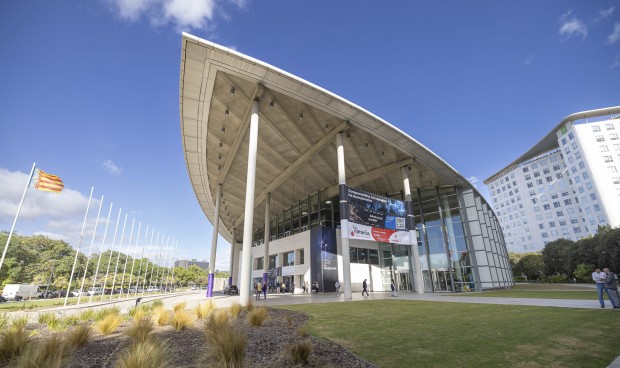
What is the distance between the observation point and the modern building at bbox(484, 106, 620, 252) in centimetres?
6750

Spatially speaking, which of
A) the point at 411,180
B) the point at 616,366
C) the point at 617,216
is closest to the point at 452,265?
the point at 411,180

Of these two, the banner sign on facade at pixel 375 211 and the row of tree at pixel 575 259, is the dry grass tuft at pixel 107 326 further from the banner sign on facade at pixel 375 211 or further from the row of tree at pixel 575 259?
the row of tree at pixel 575 259

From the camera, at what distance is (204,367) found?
14.1 ft

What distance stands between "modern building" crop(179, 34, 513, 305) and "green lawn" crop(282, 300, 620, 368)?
1170 cm

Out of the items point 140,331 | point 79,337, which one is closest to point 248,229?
point 140,331

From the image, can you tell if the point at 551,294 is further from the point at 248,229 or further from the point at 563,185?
the point at 563,185

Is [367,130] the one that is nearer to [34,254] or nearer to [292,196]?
[292,196]

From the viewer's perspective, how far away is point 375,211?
24.3 m

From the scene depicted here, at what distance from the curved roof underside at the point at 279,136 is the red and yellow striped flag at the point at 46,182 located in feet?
29.5

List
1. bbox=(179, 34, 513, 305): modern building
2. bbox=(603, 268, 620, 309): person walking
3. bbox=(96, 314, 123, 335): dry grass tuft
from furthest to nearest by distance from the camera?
1. bbox=(179, 34, 513, 305): modern building
2. bbox=(603, 268, 620, 309): person walking
3. bbox=(96, 314, 123, 335): dry grass tuft

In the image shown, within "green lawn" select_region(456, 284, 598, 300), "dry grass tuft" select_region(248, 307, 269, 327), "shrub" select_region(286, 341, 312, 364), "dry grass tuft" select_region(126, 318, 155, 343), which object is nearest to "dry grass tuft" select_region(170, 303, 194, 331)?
"dry grass tuft" select_region(126, 318, 155, 343)

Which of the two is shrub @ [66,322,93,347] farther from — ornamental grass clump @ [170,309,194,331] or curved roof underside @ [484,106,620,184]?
curved roof underside @ [484,106,620,184]

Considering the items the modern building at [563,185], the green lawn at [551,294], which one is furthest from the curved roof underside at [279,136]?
the modern building at [563,185]

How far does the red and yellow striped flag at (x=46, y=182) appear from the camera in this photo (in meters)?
16.4
